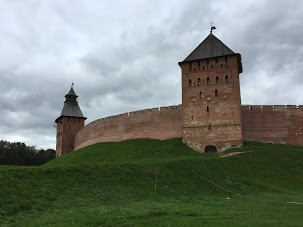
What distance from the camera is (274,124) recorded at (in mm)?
28078

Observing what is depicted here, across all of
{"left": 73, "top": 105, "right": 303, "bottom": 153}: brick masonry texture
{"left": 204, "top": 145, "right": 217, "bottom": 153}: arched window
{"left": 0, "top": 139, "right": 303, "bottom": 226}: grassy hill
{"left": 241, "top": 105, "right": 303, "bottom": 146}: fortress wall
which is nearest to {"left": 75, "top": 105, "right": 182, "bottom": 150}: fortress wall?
{"left": 73, "top": 105, "right": 303, "bottom": 153}: brick masonry texture

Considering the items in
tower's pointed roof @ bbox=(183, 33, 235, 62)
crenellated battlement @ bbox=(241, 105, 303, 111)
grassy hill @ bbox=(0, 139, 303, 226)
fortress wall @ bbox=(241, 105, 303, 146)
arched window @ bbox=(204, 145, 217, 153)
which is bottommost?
grassy hill @ bbox=(0, 139, 303, 226)

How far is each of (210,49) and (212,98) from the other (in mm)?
5021

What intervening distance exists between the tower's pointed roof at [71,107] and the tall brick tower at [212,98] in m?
21.6

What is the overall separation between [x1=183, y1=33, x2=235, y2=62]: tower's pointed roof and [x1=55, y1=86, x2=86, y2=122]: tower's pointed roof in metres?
22.1

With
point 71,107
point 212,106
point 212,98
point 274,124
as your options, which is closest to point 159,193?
point 212,106

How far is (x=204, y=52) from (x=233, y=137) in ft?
28.5

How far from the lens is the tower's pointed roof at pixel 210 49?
27984 millimetres

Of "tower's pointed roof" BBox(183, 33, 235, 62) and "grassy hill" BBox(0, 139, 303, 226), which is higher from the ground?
"tower's pointed roof" BBox(183, 33, 235, 62)

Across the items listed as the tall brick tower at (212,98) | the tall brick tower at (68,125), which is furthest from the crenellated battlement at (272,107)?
the tall brick tower at (68,125)

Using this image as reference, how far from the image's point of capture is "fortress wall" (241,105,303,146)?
2767cm

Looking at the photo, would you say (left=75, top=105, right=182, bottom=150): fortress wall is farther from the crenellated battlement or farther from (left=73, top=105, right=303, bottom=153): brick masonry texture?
the crenellated battlement

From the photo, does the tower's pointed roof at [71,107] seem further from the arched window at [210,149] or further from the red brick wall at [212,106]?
the arched window at [210,149]

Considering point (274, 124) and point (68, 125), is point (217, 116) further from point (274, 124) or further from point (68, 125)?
point (68, 125)
